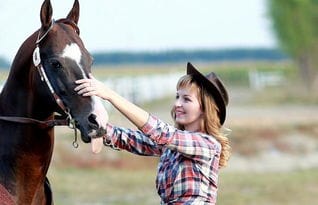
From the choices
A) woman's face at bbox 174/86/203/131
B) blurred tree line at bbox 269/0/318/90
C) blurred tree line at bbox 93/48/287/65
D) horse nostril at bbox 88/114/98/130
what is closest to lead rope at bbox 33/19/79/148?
horse nostril at bbox 88/114/98/130

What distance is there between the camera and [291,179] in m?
17.3

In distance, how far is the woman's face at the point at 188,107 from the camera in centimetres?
533

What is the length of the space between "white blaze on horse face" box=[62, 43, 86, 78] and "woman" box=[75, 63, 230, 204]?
5.8 inches

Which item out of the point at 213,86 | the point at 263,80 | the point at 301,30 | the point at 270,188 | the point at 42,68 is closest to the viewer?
the point at 42,68

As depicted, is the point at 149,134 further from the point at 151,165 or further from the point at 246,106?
the point at 246,106

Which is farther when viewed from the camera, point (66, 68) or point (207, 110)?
point (207, 110)

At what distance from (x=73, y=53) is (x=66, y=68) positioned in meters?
0.10

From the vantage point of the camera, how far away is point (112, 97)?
194 inches

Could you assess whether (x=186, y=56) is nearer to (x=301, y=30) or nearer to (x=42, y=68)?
(x=301, y=30)

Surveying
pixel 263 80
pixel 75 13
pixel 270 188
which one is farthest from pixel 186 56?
pixel 75 13

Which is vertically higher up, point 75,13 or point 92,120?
point 75,13

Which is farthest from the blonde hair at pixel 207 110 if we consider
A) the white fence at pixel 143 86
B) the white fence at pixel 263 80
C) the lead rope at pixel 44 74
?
the white fence at pixel 263 80

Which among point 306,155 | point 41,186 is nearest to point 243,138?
point 306,155

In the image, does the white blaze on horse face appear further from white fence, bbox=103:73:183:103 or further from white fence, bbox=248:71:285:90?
white fence, bbox=248:71:285:90
